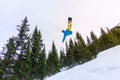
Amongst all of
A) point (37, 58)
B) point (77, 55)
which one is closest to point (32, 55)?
point (37, 58)

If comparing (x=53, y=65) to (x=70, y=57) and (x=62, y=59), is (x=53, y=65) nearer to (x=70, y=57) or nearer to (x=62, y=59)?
(x=70, y=57)

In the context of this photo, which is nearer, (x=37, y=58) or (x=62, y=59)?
(x=37, y=58)

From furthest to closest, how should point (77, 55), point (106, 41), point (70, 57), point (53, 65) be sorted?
point (106, 41)
point (70, 57)
point (77, 55)
point (53, 65)

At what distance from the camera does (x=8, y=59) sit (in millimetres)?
28000

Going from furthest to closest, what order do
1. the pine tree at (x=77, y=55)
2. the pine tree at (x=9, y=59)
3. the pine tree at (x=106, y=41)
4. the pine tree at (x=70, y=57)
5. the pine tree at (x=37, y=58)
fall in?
the pine tree at (x=106, y=41), the pine tree at (x=70, y=57), the pine tree at (x=77, y=55), the pine tree at (x=37, y=58), the pine tree at (x=9, y=59)

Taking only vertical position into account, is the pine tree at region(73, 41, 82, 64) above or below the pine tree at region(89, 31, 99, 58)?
below

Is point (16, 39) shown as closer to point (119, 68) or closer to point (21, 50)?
point (21, 50)

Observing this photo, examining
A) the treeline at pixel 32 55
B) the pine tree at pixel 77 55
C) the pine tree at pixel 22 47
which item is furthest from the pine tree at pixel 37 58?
the pine tree at pixel 77 55

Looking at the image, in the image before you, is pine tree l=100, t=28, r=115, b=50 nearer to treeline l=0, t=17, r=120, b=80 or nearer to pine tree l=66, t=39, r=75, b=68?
treeline l=0, t=17, r=120, b=80

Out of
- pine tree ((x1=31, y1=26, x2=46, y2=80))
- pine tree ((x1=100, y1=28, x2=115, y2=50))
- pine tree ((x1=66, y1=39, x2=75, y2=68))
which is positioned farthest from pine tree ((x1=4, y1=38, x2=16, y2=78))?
pine tree ((x1=100, y1=28, x2=115, y2=50))

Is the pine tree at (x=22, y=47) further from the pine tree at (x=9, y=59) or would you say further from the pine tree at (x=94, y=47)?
the pine tree at (x=94, y=47)

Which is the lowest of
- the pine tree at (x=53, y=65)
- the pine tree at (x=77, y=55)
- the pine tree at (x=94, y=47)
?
the pine tree at (x=53, y=65)

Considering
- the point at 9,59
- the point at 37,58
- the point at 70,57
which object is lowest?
the point at 9,59

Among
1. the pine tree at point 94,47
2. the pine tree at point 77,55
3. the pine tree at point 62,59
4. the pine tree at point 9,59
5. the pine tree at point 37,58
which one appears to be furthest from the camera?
the pine tree at point 62,59
